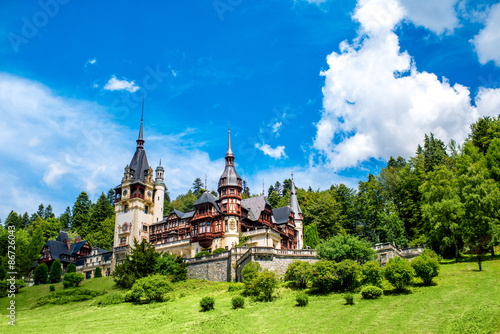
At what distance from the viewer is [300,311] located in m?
28.3

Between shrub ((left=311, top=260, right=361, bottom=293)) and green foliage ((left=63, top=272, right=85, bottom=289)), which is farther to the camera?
green foliage ((left=63, top=272, right=85, bottom=289))

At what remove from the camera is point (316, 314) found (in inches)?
1064

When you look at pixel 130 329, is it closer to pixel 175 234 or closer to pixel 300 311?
pixel 300 311

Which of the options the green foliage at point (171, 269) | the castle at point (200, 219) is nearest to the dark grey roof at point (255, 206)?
the castle at point (200, 219)

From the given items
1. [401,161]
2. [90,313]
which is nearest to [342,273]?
[90,313]

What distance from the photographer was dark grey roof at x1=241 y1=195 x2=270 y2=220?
59.2 metres

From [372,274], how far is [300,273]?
6401 millimetres

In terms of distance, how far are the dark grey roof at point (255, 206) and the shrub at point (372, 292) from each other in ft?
97.5

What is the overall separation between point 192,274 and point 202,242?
946 centimetres

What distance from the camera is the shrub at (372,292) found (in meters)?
29.6

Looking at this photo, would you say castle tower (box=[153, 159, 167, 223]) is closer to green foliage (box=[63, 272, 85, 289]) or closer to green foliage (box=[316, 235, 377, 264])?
green foliage (box=[63, 272, 85, 289])

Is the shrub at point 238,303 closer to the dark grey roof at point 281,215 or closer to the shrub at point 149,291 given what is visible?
the shrub at point 149,291

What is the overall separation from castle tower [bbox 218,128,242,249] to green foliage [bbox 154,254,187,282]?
32.5 feet

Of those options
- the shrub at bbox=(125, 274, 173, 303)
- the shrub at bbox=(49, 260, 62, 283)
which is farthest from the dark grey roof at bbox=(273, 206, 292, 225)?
the shrub at bbox=(49, 260, 62, 283)
